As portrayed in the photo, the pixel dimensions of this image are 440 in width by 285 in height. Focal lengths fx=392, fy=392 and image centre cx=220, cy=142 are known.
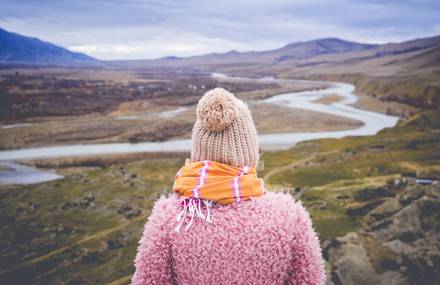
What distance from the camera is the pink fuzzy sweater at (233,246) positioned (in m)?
3.68

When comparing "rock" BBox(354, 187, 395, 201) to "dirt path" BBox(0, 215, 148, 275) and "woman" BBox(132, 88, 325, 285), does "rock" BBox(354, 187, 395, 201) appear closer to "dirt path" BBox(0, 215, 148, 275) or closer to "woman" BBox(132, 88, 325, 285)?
"dirt path" BBox(0, 215, 148, 275)

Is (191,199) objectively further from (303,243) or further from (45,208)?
(45,208)

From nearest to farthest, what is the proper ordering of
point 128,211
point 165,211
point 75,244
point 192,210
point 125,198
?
point 192,210 → point 165,211 → point 75,244 → point 128,211 → point 125,198

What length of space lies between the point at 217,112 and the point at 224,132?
24 centimetres

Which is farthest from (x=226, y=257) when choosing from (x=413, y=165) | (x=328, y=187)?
(x=413, y=165)

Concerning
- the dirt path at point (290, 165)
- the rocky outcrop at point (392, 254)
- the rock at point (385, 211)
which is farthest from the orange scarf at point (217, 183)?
the dirt path at point (290, 165)

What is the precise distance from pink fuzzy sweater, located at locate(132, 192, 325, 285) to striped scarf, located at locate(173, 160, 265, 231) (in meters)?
0.08

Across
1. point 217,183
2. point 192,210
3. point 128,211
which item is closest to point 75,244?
point 128,211

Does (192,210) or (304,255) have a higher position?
(192,210)

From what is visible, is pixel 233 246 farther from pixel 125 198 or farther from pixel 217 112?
pixel 125 198

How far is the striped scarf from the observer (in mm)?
3672

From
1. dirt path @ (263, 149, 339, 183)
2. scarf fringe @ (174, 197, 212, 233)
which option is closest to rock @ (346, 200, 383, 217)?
dirt path @ (263, 149, 339, 183)

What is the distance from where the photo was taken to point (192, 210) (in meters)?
3.64

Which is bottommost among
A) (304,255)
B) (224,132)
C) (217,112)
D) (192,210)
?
(304,255)
